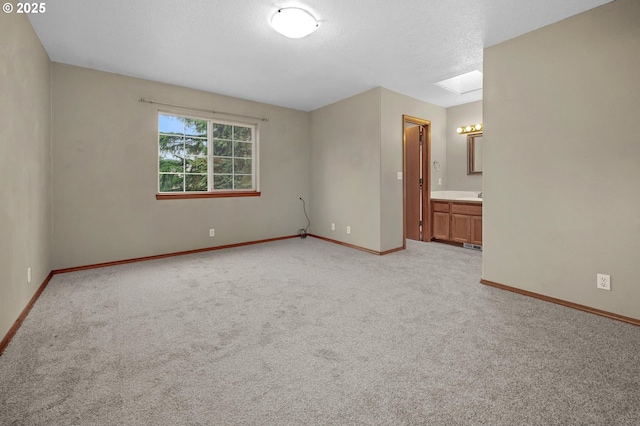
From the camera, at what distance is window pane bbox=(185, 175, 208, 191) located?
4570 millimetres

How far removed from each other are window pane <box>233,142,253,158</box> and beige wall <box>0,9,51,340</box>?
7.67 feet

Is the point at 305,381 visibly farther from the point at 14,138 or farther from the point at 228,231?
the point at 228,231

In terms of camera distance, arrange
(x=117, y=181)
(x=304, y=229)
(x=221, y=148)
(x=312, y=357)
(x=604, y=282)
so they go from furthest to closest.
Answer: (x=304, y=229) → (x=221, y=148) → (x=117, y=181) → (x=604, y=282) → (x=312, y=357)

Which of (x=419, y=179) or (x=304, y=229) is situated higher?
(x=419, y=179)

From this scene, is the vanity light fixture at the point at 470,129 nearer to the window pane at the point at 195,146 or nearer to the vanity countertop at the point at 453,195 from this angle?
the vanity countertop at the point at 453,195

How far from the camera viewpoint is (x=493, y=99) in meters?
3.03

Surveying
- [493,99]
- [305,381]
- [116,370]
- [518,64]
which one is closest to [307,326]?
[305,381]

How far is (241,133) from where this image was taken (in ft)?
16.7

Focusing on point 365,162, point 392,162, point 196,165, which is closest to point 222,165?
point 196,165

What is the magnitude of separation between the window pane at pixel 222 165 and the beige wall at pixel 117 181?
1.59 feet

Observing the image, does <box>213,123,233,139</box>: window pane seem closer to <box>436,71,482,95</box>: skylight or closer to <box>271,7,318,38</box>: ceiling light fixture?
<box>271,7,318,38</box>: ceiling light fixture

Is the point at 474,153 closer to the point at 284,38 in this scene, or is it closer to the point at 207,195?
the point at 284,38

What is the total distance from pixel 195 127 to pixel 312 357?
400 centimetres

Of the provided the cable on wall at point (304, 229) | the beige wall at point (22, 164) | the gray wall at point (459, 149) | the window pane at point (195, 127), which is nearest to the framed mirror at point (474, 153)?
the gray wall at point (459, 149)
